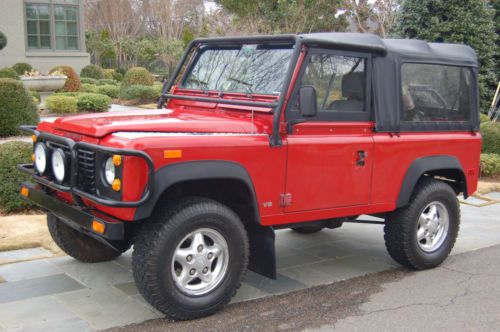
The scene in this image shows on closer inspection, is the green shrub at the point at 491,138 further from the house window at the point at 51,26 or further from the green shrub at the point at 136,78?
the house window at the point at 51,26

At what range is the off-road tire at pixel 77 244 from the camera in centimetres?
545

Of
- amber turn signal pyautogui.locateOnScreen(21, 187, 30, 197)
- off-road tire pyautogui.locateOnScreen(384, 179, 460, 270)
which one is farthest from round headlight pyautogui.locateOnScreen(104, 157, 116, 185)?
off-road tire pyautogui.locateOnScreen(384, 179, 460, 270)

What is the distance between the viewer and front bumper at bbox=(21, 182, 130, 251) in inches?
163

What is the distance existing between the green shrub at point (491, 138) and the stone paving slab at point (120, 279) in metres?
4.75

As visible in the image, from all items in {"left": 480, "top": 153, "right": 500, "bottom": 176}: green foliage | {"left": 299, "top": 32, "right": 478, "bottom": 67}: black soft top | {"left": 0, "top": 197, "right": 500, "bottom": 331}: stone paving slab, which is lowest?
{"left": 0, "top": 197, "right": 500, "bottom": 331}: stone paving slab

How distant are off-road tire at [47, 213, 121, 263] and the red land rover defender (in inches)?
0.5

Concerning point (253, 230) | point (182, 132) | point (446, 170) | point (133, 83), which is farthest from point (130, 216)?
point (133, 83)

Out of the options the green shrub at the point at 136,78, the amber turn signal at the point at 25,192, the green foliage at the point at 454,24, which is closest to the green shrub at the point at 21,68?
the green shrub at the point at 136,78

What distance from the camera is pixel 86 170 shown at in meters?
4.34

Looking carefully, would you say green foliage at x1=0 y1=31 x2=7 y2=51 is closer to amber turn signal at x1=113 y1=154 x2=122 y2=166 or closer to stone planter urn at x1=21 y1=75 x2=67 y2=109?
stone planter urn at x1=21 y1=75 x2=67 y2=109

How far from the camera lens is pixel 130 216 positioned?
410 centimetres

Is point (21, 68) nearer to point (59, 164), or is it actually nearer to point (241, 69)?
point (241, 69)

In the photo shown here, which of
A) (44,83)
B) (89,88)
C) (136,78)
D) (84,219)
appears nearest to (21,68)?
(89,88)

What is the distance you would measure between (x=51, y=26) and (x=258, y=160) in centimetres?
2744
